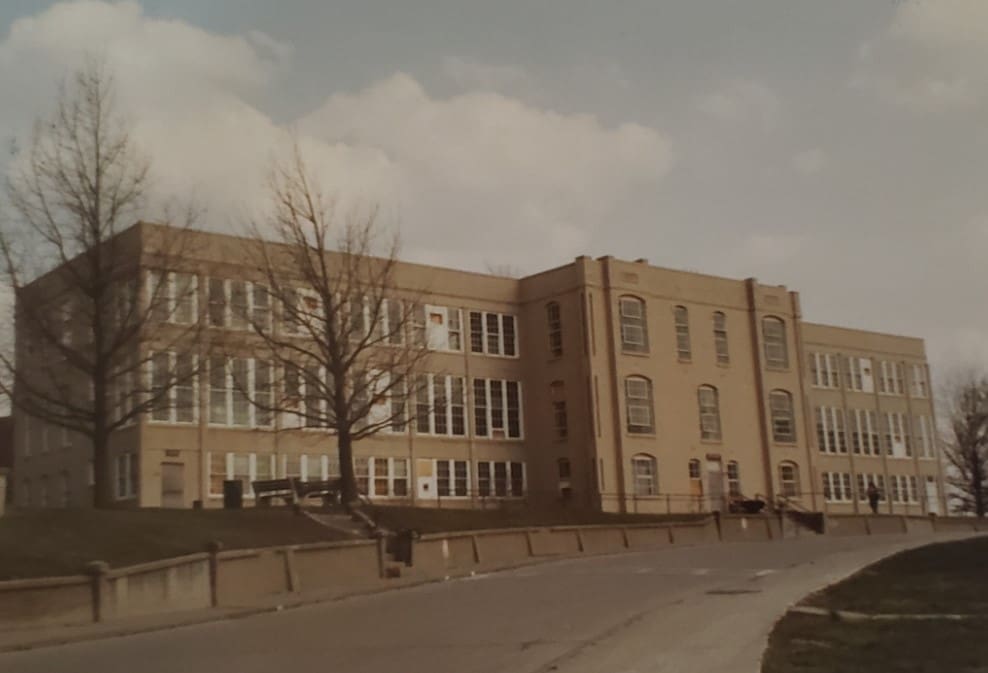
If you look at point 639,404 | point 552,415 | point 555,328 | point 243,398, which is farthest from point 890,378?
point 243,398

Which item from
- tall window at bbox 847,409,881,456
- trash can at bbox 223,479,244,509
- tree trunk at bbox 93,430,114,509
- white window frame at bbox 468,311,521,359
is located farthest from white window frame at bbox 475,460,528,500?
tall window at bbox 847,409,881,456

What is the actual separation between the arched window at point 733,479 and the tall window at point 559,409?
8.86m

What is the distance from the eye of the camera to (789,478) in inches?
2336

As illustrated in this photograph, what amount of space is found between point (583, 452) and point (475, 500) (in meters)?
5.25

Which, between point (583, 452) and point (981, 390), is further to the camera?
point (981, 390)

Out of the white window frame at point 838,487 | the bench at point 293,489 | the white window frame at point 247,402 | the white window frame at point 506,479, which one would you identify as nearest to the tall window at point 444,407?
the white window frame at point 506,479

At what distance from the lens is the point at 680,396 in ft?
183

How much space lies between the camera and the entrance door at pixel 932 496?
72.8 metres

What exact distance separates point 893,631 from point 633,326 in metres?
40.5

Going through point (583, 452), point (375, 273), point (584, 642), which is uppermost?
point (375, 273)

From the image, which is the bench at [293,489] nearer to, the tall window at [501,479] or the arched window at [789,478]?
the tall window at [501,479]

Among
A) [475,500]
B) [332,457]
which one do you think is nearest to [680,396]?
[475,500]

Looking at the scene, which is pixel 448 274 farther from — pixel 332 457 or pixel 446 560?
pixel 446 560

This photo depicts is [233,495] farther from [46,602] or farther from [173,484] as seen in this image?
[46,602]
